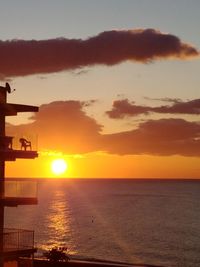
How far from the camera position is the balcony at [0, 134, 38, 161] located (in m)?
33.9

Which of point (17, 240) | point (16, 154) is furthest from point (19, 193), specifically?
point (17, 240)

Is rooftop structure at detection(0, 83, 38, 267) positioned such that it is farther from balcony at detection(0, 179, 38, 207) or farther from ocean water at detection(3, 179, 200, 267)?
ocean water at detection(3, 179, 200, 267)

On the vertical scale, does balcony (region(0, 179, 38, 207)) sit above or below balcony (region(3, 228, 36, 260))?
above

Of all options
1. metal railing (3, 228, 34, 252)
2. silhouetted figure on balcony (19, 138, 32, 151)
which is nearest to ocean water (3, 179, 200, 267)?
metal railing (3, 228, 34, 252)

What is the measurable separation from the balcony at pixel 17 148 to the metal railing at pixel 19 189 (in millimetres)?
1587

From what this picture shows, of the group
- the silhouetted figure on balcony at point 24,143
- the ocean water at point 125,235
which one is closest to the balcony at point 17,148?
the silhouetted figure on balcony at point 24,143

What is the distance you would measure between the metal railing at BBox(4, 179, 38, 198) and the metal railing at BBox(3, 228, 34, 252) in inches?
86.4

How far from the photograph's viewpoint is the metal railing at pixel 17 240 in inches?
1288

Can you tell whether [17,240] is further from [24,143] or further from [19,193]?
[24,143]

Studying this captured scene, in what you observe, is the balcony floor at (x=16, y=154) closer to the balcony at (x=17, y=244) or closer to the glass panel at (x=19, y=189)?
the glass panel at (x=19, y=189)

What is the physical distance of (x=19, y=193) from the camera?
113 feet

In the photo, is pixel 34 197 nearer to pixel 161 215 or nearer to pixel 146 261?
pixel 146 261

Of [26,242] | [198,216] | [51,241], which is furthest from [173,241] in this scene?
[26,242]

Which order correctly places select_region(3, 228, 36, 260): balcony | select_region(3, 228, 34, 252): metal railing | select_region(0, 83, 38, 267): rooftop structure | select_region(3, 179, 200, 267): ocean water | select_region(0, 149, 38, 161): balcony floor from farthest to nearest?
select_region(3, 179, 200, 267): ocean water, select_region(0, 149, 38, 161): balcony floor, select_region(0, 83, 38, 267): rooftop structure, select_region(3, 228, 34, 252): metal railing, select_region(3, 228, 36, 260): balcony
